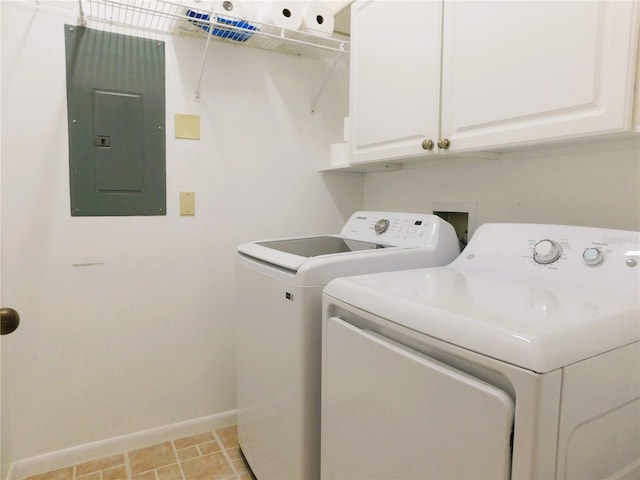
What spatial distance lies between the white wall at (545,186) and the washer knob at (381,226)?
Answer: 0.32 m

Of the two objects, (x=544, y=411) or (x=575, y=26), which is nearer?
(x=544, y=411)

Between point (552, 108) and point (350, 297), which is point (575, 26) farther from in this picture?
point (350, 297)

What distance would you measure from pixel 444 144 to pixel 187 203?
4.12 ft

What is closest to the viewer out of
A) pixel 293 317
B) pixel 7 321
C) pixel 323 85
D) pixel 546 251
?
pixel 7 321

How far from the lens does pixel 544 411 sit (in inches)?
24.3

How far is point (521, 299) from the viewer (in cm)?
88

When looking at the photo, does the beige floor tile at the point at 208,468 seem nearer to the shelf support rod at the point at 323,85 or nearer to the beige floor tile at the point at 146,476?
the beige floor tile at the point at 146,476

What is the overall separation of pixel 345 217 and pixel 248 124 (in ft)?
2.59

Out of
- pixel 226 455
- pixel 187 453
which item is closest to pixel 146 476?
pixel 187 453

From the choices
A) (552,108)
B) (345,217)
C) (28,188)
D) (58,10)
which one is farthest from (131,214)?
(552,108)

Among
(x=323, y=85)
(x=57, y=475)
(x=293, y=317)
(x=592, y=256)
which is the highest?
(x=323, y=85)

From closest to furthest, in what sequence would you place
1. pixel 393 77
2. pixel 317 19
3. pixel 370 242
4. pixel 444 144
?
pixel 444 144
pixel 393 77
pixel 370 242
pixel 317 19

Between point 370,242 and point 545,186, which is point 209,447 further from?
point 545,186

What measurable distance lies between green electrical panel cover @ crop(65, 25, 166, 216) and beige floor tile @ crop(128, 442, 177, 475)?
3.81 ft
